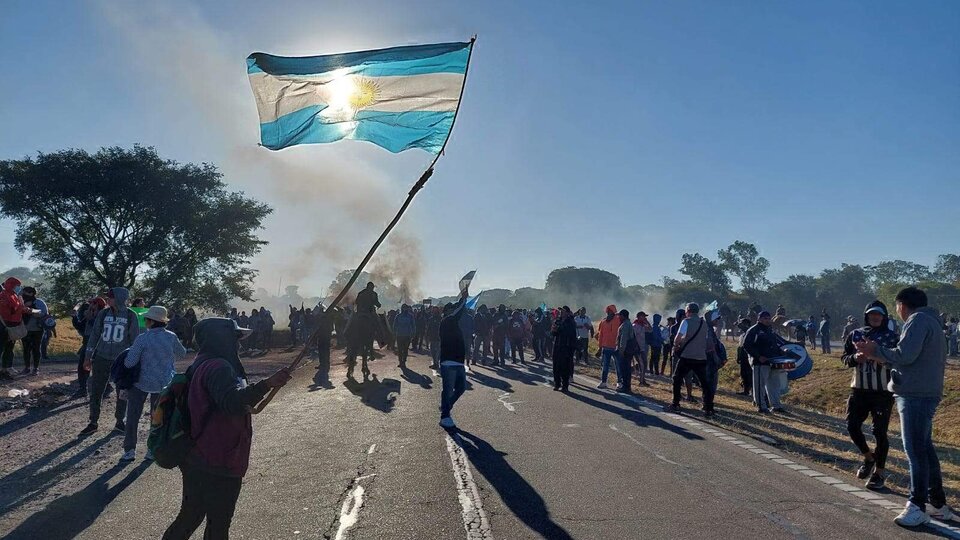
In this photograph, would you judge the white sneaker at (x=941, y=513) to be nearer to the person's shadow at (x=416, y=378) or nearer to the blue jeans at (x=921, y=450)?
the blue jeans at (x=921, y=450)

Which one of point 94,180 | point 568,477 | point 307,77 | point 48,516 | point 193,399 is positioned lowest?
point 48,516

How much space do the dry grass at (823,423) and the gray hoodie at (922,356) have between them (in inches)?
60.0

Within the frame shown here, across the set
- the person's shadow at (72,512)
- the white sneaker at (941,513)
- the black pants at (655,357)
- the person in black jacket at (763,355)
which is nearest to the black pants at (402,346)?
the black pants at (655,357)

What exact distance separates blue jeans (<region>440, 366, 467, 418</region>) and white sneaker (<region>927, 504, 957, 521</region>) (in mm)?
5906

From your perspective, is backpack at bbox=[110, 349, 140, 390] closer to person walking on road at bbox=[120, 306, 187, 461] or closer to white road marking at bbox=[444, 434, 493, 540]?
person walking on road at bbox=[120, 306, 187, 461]

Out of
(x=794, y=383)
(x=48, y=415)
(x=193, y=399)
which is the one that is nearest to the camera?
(x=193, y=399)

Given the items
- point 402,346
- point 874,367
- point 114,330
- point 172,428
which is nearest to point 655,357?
point 402,346

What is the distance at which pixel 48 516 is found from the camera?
18.4 ft

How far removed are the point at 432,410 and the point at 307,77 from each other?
6.71 m

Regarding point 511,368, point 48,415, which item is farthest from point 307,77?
point 511,368

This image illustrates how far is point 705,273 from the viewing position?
280ft

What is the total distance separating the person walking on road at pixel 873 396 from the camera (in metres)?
6.55

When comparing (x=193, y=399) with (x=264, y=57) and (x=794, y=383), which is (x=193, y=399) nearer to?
(x=264, y=57)

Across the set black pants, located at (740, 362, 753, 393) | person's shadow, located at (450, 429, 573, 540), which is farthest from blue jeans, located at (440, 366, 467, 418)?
black pants, located at (740, 362, 753, 393)
